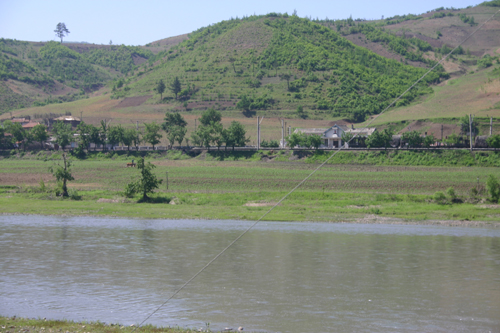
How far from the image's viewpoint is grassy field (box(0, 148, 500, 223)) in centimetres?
5131

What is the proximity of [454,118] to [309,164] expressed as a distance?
48041 mm

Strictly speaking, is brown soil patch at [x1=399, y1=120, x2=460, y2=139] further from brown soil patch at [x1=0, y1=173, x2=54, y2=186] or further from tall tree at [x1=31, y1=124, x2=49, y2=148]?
tall tree at [x1=31, y1=124, x2=49, y2=148]

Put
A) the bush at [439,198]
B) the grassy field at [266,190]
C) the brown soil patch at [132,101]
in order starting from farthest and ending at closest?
the brown soil patch at [132,101], the bush at [439,198], the grassy field at [266,190]

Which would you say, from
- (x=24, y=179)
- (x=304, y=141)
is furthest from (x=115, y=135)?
(x=304, y=141)

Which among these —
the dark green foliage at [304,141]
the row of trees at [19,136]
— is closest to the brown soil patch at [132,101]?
the row of trees at [19,136]

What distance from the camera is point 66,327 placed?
16312 millimetres

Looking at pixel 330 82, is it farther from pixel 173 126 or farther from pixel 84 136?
pixel 84 136

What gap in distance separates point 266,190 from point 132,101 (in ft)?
408

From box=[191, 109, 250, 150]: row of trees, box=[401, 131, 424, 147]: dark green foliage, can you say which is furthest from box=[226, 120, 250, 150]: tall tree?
box=[401, 131, 424, 147]: dark green foliage

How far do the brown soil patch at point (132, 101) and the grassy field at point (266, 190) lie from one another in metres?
85.1

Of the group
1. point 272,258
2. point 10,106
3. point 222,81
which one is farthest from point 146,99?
point 272,258

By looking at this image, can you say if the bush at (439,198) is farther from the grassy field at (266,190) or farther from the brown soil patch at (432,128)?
the brown soil patch at (432,128)

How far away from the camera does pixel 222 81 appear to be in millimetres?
180250

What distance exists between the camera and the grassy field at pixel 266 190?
168 ft
